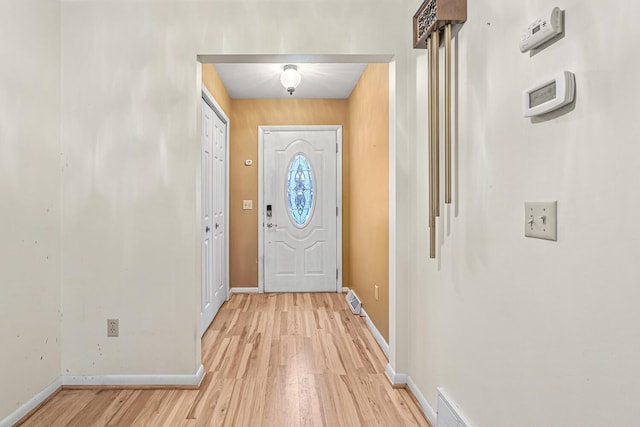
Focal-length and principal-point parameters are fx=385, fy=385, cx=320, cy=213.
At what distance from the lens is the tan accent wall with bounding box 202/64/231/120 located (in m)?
3.46

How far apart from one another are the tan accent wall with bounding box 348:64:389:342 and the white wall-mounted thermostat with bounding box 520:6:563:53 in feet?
5.99

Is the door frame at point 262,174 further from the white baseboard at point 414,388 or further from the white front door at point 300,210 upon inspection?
the white baseboard at point 414,388

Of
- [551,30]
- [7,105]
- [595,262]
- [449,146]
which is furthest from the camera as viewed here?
[7,105]

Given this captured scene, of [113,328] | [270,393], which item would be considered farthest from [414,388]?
[113,328]

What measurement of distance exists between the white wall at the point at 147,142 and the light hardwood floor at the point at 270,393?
0.78 ft

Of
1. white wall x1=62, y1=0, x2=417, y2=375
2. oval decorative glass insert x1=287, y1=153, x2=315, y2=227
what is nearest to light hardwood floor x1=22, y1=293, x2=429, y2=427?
white wall x1=62, y1=0, x2=417, y2=375

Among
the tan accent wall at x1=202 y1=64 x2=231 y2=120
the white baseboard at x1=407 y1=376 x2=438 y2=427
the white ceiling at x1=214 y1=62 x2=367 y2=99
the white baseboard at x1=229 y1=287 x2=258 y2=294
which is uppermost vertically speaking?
the white ceiling at x1=214 y1=62 x2=367 y2=99

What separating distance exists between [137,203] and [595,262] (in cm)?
233

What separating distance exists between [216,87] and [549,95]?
3.41 meters

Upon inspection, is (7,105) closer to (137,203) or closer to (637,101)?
(137,203)

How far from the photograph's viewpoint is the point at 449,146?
173 cm

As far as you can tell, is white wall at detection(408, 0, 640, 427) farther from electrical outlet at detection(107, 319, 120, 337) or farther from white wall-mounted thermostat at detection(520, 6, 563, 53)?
electrical outlet at detection(107, 319, 120, 337)

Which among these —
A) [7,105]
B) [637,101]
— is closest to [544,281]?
[637,101]

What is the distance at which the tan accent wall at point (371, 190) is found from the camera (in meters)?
3.11
